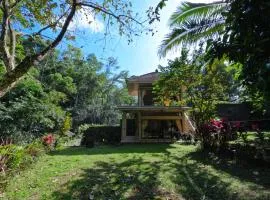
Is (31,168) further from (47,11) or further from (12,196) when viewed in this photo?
(47,11)

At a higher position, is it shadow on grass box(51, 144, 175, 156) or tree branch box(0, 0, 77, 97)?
tree branch box(0, 0, 77, 97)

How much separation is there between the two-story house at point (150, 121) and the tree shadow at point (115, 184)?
10.1 meters

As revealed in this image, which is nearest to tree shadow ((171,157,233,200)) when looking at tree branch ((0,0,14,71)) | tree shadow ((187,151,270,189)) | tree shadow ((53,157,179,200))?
tree shadow ((53,157,179,200))

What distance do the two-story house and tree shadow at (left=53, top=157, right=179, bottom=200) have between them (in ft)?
33.2

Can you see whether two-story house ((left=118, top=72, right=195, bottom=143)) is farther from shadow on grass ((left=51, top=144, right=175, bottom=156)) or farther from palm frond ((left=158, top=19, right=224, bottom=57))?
palm frond ((left=158, top=19, right=224, bottom=57))

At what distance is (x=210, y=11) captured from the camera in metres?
14.2

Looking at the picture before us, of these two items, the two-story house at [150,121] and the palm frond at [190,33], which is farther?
the two-story house at [150,121]

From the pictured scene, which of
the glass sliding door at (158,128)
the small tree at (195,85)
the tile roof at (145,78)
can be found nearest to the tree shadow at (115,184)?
the small tree at (195,85)

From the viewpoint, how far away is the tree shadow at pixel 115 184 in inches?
340

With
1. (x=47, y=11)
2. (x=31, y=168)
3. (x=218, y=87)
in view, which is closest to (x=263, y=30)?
(x=47, y=11)

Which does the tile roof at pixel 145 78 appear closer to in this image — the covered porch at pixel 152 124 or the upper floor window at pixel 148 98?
the upper floor window at pixel 148 98

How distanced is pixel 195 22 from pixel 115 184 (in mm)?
8689

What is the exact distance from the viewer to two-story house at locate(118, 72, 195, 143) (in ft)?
73.5

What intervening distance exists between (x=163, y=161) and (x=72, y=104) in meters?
37.7
